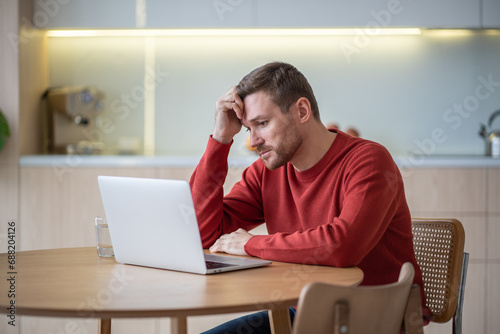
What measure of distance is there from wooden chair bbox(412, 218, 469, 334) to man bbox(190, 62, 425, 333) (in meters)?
0.18

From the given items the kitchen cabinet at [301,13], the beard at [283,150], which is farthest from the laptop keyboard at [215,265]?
the kitchen cabinet at [301,13]

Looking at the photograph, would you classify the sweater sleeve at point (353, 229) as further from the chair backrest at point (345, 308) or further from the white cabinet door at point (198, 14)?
the white cabinet door at point (198, 14)

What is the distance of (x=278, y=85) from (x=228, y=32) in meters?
2.05

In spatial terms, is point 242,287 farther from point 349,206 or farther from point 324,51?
point 324,51

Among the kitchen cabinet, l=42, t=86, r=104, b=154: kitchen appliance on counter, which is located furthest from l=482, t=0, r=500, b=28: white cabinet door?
l=42, t=86, r=104, b=154: kitchen appliance on counter

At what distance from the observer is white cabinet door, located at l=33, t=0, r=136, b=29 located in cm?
343

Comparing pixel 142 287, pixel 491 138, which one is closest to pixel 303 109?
pixel 142 287

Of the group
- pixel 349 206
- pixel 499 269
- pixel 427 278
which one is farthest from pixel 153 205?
pixel 499 269

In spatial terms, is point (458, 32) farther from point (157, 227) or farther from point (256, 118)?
point (157, 227)

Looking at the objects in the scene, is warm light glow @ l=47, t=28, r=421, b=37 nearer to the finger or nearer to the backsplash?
the backsplash

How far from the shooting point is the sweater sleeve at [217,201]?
1.76 metres

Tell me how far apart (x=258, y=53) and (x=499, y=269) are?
187 cm

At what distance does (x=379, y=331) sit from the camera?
1.06 m

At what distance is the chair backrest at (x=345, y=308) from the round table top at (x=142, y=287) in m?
0.11
